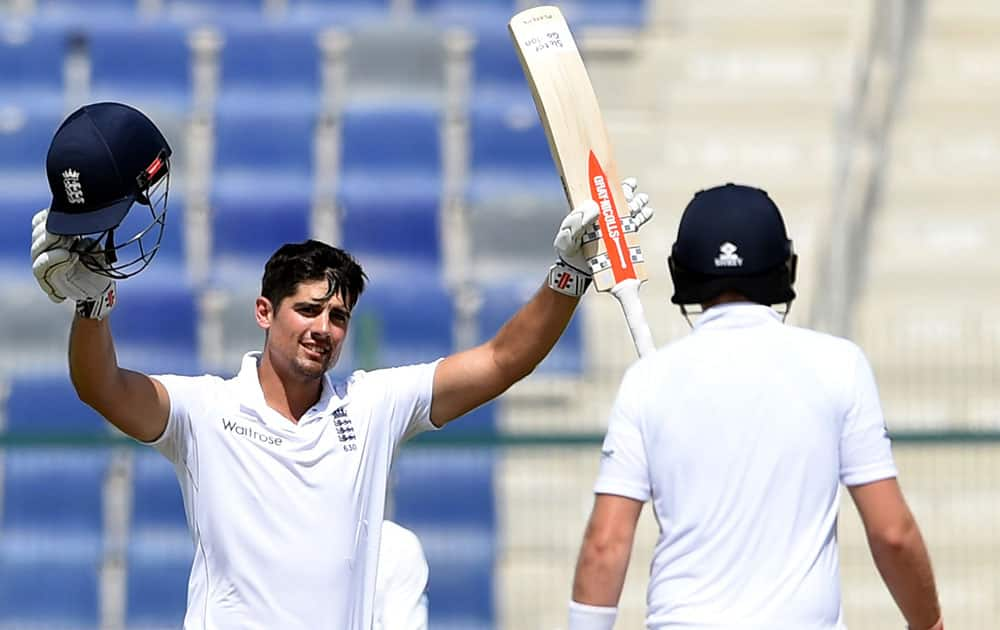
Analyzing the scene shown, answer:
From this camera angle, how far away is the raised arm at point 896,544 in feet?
8.71

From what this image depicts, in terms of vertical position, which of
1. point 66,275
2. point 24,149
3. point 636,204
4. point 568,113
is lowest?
point 66,275

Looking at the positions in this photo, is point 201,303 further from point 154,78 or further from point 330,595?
point 330,595

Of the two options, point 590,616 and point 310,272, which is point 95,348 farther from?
point 590,616

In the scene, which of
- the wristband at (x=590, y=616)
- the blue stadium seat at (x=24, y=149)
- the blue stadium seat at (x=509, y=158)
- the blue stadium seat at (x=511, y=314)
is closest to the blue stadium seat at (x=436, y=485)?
the blue stadium seat at (x=511, y=314)

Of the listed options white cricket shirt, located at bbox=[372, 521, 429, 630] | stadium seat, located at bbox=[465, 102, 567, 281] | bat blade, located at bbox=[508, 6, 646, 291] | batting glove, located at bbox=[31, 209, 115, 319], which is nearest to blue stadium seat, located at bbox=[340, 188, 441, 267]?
stadium seat, located at bbox=[465, 102, 567, 281]

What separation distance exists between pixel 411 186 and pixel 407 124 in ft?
1.12

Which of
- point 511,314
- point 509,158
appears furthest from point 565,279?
point 509,158

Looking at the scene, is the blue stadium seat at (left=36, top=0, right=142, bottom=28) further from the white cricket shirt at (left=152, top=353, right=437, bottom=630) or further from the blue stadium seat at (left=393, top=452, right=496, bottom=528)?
the white cricket shirt at (left=152, top=353, right=437, bottom=630)

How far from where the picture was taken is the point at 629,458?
8.77 feet

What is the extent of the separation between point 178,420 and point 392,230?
174 inches

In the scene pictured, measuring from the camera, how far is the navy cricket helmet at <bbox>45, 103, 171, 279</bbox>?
9.95ft

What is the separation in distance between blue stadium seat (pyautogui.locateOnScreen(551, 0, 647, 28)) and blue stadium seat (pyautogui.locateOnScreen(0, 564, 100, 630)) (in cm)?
359

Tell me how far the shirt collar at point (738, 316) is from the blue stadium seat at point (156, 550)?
3.74 m

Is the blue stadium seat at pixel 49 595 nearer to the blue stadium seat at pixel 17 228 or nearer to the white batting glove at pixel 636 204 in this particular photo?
the blue stadium seat at pixel 17 228
